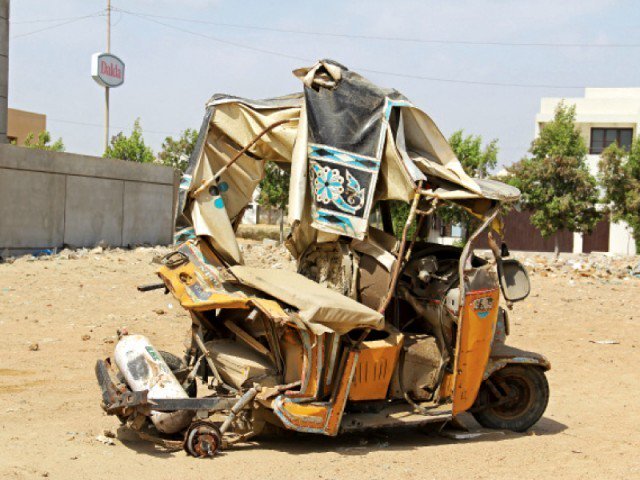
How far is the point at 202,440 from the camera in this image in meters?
6.45

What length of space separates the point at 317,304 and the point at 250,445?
142 cm

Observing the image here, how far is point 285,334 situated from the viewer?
6.77m

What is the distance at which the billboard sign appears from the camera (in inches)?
1697

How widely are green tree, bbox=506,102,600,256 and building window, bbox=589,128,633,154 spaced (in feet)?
61.0

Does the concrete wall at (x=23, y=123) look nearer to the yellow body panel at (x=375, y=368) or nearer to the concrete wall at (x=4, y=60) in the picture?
the concrete wall at (x=4, y=60)

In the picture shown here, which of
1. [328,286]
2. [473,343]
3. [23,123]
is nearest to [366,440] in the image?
[473,343]

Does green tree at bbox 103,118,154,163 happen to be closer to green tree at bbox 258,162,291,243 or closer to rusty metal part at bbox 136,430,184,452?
green tree at bbox 258,162,291,243

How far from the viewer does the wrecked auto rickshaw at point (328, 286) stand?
6.75 metres

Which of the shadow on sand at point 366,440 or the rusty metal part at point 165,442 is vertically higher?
the rusty metal part at point 165,442

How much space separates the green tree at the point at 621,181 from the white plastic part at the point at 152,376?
31166 millimetres

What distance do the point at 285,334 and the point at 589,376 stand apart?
22.1ft

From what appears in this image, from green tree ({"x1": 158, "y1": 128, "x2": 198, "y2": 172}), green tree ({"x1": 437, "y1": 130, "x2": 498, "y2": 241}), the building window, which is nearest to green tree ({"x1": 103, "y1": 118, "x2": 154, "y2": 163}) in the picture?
green tree ({"x1": 158, "y1": 128, "x2": 198, "y2": 172})

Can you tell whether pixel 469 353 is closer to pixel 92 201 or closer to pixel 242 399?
pixel 242 399

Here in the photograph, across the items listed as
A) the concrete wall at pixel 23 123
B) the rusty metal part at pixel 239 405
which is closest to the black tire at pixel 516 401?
the rusty metal part at pixel 239 405
